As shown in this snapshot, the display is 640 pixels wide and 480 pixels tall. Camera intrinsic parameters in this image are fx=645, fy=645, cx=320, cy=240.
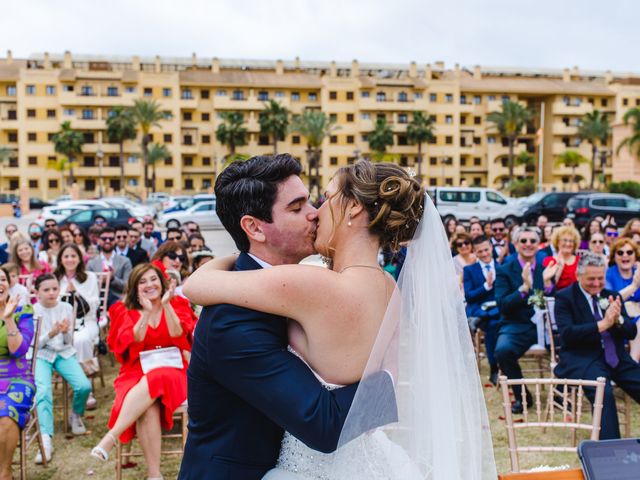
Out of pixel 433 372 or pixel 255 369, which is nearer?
→ pixel 255 369

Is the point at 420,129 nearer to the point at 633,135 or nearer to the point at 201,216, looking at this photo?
the point at 633,135

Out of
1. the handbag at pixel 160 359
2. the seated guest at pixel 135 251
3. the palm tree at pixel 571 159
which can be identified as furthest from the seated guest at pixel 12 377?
the palm tree at pixel 571 159

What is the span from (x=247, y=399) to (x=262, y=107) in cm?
7112

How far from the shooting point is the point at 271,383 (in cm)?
178

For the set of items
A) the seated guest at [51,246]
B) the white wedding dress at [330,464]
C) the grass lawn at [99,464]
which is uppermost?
the white wedding dress at [330,464]

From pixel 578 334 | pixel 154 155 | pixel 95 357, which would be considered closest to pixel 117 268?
pixel 95 357

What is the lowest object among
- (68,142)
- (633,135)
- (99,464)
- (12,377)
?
(99,464)

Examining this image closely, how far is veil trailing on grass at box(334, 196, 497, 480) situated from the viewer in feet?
7.12

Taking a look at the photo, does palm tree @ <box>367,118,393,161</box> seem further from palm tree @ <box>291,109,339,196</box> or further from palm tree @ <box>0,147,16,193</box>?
palm tree @ <box>0,147,16,193</box>

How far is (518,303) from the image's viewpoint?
6.94 meters

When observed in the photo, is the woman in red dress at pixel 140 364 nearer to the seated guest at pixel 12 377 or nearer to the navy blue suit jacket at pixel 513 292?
the seated guest at pixel 12 377

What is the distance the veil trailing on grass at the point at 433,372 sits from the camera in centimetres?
217

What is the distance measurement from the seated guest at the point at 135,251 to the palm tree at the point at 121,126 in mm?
57121

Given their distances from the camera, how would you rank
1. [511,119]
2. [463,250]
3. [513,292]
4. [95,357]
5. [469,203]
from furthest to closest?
[511,119] → [469,203] → [463,250] → [95,357] → [513,292]
